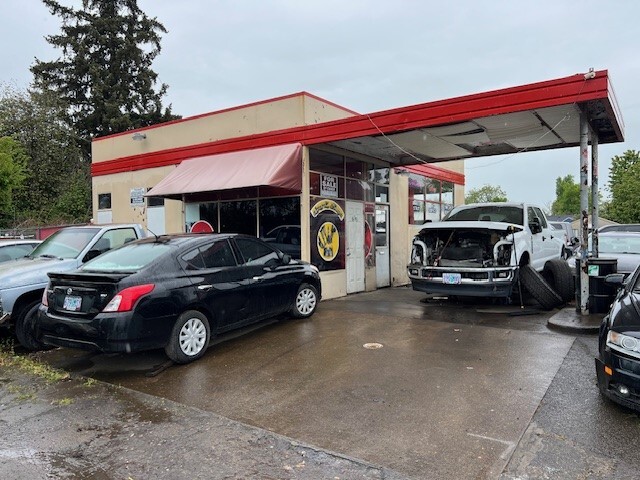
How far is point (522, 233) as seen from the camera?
→ 879 cm

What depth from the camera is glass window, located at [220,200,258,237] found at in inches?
428

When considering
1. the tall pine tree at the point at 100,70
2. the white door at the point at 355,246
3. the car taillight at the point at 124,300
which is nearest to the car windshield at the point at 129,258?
the car taillight at the point at 124,300

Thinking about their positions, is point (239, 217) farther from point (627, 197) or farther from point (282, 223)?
point (627, 197)

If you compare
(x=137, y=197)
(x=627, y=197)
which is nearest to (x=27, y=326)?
(x=137, y=197)

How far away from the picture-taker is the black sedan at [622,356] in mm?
3729

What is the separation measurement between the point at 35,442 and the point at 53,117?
29.6m

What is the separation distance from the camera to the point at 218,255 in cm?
636

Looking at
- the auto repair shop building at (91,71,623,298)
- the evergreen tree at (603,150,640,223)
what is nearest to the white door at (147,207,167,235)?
the auto repair shop building at (91,71,623,298)

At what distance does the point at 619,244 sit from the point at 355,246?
18.7ft

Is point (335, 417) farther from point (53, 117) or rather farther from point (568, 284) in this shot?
point (53, 117)

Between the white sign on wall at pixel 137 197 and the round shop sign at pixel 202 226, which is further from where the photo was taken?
the white sign on wall at pixel 137 197

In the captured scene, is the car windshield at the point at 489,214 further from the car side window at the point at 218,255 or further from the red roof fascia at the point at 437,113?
the car side window at the point at 218,255

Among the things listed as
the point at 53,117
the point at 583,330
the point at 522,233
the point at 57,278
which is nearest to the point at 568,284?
the point at 522,233

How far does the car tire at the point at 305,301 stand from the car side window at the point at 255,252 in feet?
3.17
